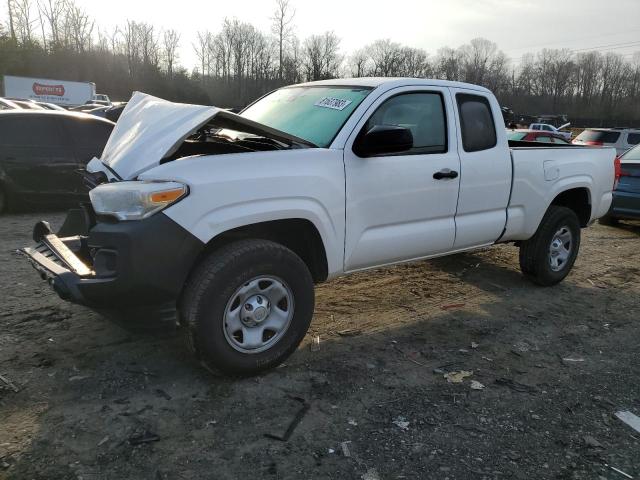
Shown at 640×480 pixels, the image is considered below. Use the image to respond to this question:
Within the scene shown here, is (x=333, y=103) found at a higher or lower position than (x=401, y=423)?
higher

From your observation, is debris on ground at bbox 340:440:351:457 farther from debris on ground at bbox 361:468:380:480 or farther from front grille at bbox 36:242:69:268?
front grille at bbox 36:242:69:268

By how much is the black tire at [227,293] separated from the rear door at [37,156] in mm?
5840

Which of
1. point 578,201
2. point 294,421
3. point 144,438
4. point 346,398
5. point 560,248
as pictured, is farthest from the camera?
point 578,201

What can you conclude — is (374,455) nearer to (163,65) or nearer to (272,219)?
(272,219)

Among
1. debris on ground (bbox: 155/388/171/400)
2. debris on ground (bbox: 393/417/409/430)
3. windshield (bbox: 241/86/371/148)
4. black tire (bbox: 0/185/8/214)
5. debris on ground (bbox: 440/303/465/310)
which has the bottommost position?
debris on ground (bbox: 440/303/465/310)

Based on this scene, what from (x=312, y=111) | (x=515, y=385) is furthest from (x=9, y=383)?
(x=515, y=385)

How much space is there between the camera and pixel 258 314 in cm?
337

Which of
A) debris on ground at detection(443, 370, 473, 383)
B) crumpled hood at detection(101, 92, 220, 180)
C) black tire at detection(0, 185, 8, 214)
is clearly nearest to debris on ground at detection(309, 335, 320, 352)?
debris on ground at detection(443, 370, 473, 383)

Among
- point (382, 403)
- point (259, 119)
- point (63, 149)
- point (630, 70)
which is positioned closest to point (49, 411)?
point (382, 403)

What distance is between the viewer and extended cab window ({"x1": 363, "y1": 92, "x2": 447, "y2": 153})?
4156 millimetres

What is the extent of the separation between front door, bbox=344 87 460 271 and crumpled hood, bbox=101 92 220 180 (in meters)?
1.09

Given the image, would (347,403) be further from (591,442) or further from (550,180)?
(550,180)

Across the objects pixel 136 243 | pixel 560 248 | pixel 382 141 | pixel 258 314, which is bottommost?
pixel 560 248

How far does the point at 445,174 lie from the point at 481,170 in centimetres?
53
